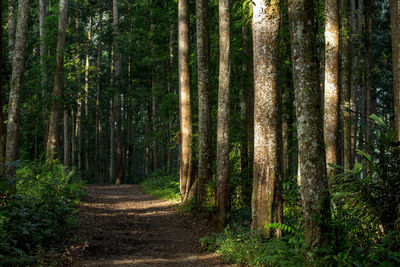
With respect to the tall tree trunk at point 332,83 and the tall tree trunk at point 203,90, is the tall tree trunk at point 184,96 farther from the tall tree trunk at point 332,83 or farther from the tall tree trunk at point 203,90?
the tall tree trunk at point 332,83

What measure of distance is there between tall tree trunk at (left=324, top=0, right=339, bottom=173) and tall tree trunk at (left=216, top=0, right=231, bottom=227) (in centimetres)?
276

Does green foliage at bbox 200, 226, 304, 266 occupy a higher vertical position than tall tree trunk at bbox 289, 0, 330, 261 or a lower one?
lower

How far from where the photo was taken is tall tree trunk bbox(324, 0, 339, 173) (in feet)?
33.0

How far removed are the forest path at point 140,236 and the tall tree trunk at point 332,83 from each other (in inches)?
166

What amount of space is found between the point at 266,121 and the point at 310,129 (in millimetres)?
1950

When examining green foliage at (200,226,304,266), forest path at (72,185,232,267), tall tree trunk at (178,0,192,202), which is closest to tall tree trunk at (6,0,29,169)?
forest path at (72,185,232,267)

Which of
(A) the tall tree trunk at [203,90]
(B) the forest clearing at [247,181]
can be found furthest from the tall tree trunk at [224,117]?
(A) the tall tree trunk at [203,90]

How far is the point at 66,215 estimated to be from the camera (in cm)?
1013

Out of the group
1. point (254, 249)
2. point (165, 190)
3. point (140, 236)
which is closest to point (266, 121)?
point (254, 249)

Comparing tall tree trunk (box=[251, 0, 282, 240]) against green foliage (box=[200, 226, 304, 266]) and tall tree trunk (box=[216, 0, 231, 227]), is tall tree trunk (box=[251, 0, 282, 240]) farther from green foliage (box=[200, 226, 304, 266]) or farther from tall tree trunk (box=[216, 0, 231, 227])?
tall tree trunk (box=[216, 0, 231, 227])

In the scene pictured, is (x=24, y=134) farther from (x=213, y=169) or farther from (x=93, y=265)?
(x=93, y=265)

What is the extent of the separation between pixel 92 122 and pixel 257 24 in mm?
51609

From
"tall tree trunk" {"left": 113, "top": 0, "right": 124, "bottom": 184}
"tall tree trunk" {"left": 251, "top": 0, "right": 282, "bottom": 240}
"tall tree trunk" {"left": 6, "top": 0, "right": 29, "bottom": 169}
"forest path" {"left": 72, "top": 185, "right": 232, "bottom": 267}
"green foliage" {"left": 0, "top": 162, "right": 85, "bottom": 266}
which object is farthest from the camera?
"tall tree trunk" {"left": 113, "top": 0, "right": 124, "bottom": 184}

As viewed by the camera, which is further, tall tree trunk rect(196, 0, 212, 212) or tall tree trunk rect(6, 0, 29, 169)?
tall tree trunk rect(196, 0, 212, 212)
